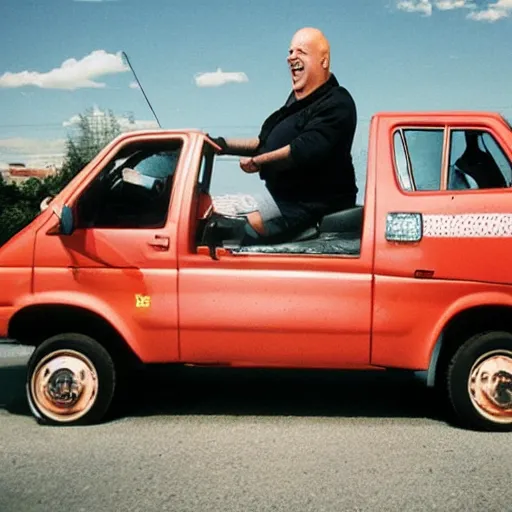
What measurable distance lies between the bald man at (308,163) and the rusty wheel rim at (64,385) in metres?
1.35

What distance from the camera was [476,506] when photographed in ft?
13.2

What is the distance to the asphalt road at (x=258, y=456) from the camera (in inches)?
162

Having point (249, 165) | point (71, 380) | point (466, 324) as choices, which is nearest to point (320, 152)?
point (249, 165)

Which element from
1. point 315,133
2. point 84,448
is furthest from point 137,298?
point 315,133

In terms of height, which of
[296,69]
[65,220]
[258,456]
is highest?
[296,69]

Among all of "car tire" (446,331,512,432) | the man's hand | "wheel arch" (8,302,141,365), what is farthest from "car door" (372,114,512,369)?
"wheel arch" (8,302,141,365)

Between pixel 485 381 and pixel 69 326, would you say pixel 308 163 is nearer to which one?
pixel 485 381

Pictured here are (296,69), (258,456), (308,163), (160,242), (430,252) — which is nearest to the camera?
(258,456)

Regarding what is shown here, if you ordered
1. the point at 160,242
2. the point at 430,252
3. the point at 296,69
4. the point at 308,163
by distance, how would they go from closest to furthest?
the point at 430,252
the point at 160,242
the point at 308,163
the point at 296,69

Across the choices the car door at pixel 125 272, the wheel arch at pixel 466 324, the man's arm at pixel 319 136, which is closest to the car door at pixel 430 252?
the wheel arch at pixel 466 324

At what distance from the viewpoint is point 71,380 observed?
18.1ft

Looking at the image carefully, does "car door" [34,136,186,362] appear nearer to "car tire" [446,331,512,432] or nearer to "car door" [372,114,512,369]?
"car door" [372,114,512,369]

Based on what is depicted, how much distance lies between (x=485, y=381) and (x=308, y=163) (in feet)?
5.85

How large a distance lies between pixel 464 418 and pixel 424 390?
1510mm
